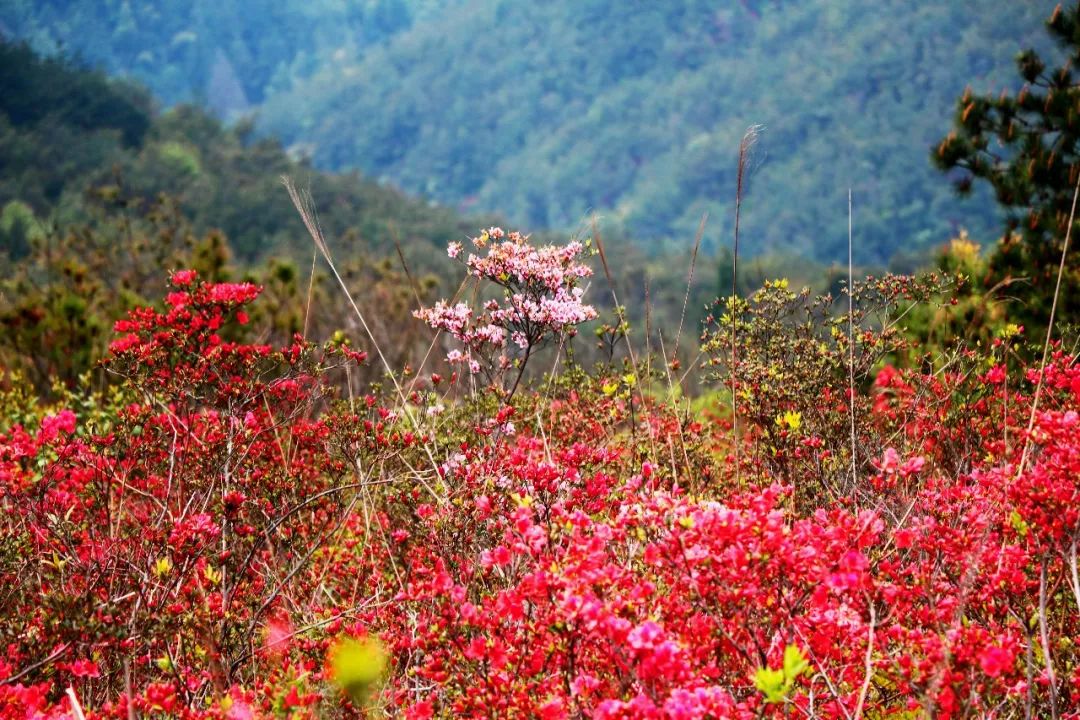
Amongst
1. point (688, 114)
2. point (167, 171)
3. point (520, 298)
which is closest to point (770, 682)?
point (520, 298)

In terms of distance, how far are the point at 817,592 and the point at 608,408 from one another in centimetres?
252

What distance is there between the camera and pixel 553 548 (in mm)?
2879

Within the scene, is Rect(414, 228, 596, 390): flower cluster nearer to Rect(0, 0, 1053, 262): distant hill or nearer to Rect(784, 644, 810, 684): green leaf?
Rect(784, 644, 810, 684): green leaf

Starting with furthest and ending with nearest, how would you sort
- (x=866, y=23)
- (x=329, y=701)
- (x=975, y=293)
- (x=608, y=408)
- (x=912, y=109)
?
1. (x=866, y=23)
2. (x=912, y=109)
3. (x=975, y=293)
4. (x=608, y=408)
5. (x=329, y=701)

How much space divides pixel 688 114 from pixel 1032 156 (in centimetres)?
17054

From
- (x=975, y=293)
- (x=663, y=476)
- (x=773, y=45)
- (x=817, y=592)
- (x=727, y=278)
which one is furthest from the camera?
(x=773, y=45)

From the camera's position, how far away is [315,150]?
18150 centimetres

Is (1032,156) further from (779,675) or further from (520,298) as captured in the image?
(779,675)

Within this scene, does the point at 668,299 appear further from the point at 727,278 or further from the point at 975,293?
the point at 975,293

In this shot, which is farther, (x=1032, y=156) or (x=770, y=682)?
(x=1032, y=156)

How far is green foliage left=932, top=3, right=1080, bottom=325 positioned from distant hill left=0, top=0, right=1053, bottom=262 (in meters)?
111

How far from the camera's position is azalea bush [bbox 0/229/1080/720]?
249cm

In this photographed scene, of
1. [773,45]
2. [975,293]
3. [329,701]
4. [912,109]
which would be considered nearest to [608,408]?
[329,701]

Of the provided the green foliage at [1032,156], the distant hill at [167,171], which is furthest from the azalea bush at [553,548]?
the distant hill at [167,171]
